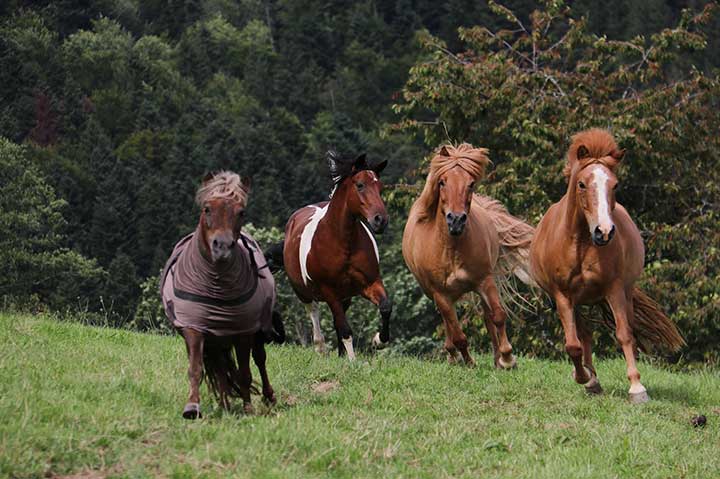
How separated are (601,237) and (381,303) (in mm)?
3417

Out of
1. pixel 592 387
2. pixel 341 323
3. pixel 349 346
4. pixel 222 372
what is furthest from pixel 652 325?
pixel 222 372

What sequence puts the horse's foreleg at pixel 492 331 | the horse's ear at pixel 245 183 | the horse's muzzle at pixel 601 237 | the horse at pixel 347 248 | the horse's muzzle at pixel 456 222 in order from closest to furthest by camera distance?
the horse's ear at pixel 245 183
the horse's muzzle at pixel 601 237
the horse's muzzle at pixel 456 222
the horse at pixel 347 248
the horse's foreleg at pixel 492 331

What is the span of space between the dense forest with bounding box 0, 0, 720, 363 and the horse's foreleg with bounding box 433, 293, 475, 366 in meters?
1.47

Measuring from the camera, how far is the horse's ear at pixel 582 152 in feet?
34.2

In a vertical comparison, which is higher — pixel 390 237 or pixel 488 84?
pixel 488 84

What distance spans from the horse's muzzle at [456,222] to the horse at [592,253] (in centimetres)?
98

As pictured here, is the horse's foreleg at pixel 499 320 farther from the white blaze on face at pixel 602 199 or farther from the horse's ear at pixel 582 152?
the white blaze on face at pixel 602 199

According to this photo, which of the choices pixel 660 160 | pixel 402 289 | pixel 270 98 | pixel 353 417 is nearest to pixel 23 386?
pixel 353 417

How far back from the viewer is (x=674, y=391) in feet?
37.6

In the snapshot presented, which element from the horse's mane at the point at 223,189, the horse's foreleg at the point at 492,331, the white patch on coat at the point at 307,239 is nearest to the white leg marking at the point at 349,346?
the white patch on coat at the point at 307,239

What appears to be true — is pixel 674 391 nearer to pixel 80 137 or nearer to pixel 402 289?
pixel 402 289

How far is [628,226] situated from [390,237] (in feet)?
140

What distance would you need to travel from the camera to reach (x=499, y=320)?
12.5 meters

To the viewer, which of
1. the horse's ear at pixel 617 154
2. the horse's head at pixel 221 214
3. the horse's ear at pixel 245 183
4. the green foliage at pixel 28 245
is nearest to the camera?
the horse's head at pixel 221 214
